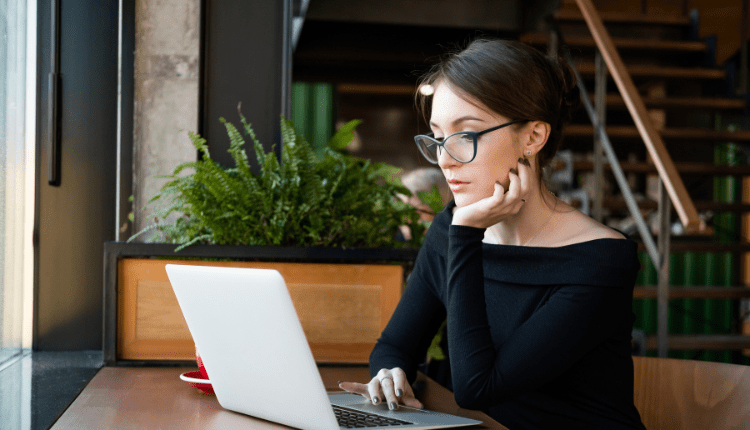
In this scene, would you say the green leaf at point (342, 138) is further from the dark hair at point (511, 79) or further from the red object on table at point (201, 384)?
the red object on table at point (201, 384)

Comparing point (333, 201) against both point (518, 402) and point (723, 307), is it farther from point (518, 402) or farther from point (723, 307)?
point (723, 307)

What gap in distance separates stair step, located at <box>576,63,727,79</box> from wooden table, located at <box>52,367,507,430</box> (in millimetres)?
3944

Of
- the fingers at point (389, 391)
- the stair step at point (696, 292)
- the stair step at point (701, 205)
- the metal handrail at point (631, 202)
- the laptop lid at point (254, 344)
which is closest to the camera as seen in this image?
the laptop lid at point (254, 344)

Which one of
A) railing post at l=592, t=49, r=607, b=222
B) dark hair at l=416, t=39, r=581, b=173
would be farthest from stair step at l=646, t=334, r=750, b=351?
dark hair at l=416, t=39, r=581, b=173

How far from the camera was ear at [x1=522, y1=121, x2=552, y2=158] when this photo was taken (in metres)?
1.29

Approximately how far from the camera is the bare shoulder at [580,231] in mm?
1254

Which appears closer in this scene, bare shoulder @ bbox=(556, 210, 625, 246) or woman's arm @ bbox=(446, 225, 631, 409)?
woman's arm @ bbox=(446, 225, 631, 409)

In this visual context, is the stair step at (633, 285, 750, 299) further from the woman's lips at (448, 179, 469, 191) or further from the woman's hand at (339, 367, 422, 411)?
the woman's hand at (339, 367, 422, 411)

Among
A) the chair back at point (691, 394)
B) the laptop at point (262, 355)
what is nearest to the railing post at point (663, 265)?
the chair back at point (691, 394)

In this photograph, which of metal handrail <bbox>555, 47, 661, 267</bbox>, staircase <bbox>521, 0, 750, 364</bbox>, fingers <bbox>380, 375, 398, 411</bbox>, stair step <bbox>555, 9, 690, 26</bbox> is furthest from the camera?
stair step <bbox>555, 9, 690, 26</bbox>

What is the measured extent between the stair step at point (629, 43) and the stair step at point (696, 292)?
1.88 m

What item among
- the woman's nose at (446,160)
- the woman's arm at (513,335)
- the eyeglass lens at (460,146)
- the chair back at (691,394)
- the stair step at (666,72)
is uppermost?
the stair step at (666,72)

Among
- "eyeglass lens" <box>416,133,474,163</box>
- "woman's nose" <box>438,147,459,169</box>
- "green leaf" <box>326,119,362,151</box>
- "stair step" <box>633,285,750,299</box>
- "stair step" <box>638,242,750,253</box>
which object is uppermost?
"green leaf" <box>326,119,362,151</box>

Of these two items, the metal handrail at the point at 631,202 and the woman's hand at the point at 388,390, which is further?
the metal handrail at the point at 631,202
